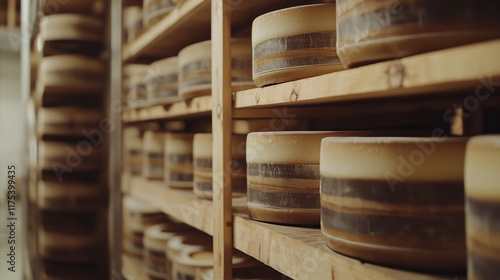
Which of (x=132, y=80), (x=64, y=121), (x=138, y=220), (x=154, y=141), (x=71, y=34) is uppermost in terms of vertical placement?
(x=71, y=34)

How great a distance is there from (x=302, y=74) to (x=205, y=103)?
0.46m

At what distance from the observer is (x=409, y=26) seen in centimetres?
63

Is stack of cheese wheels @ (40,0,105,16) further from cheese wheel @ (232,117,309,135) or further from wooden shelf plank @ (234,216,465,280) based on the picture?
wooden shelf plank @ (234,216,465,280)

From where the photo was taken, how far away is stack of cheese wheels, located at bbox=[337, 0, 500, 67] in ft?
1.97

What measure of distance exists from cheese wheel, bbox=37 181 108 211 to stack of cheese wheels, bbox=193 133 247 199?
1114mm

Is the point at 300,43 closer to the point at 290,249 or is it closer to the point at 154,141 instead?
the point at 290,249

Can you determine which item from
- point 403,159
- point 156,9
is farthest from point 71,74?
point 403,159

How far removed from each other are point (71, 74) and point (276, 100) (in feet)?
4.98

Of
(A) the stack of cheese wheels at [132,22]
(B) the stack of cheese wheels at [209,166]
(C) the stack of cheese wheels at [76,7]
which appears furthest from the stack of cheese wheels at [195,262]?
(C) the stack of cheese wheels at [76,7]

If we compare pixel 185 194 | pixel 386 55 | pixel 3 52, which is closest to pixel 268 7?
pixel 185 194

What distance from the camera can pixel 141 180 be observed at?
1942 mm

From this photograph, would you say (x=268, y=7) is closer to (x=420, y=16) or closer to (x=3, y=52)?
(x=420, y=16)

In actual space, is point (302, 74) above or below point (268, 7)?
below

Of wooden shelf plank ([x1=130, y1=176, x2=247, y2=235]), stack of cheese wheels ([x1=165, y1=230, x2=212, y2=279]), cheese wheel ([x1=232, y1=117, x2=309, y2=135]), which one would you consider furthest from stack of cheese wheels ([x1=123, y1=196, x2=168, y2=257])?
cheese wheel ([x1=232, y1=117, x2=309, y2=135])
